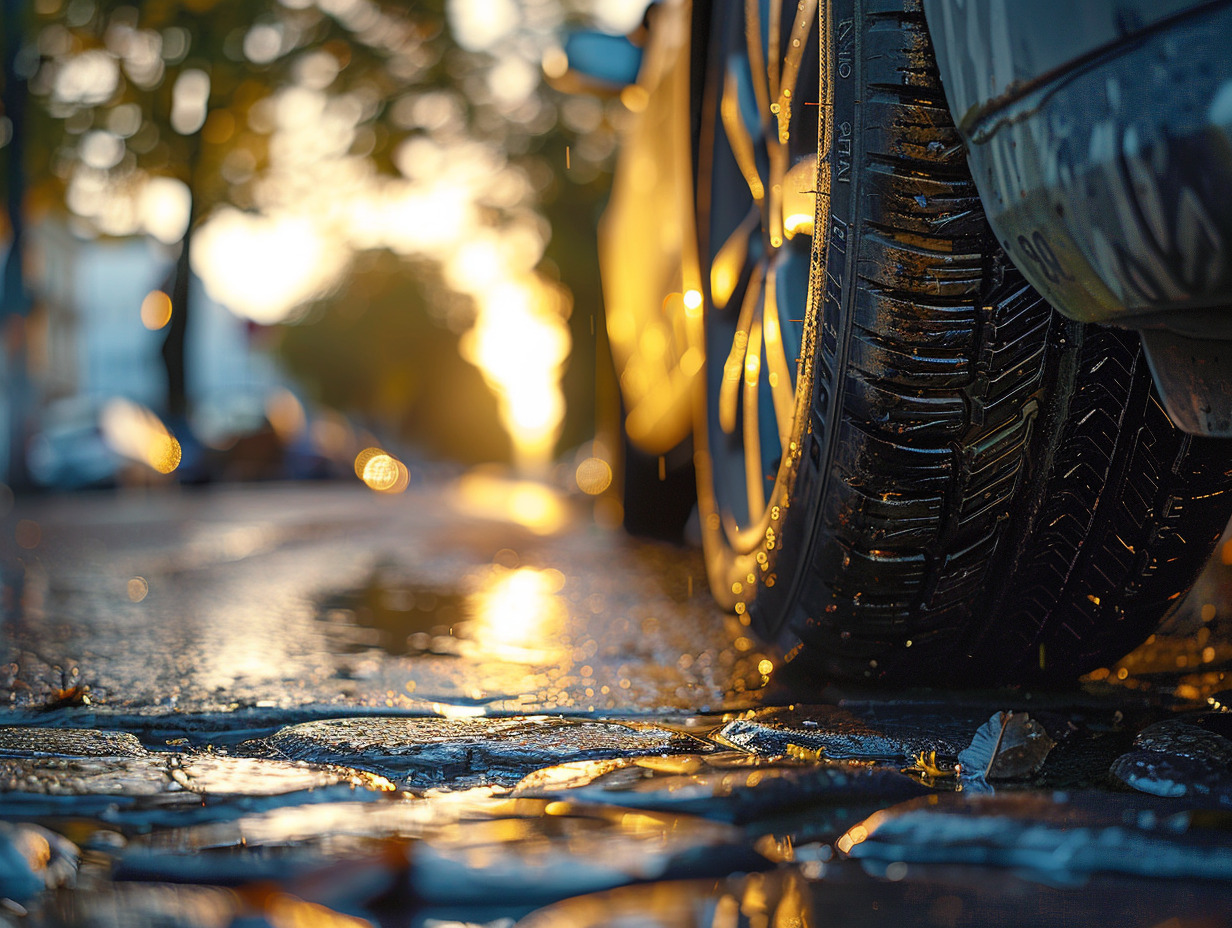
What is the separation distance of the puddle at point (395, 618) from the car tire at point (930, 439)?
3.09ft

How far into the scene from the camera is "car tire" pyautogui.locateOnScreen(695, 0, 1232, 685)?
1.42 meters

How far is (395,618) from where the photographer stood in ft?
9.53

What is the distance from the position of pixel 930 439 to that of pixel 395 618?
5.87ft

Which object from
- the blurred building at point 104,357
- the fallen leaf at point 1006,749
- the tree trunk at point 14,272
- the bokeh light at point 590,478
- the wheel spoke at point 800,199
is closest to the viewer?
the fallen leaf at point 1006,749

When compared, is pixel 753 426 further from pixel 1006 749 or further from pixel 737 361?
pixel 1006 749

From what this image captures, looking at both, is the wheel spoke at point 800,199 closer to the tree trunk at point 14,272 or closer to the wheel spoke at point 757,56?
the wheel spoke at point 757,56

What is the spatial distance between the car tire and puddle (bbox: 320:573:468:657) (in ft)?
3.09

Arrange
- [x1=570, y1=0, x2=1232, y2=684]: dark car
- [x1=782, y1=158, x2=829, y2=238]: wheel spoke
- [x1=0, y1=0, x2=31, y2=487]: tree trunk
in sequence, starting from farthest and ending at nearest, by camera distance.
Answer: [x1=0, y1=0, x2=31, y2=487]: tree trunk → [x1=782, y1=158, x2=829, y2=238]: wheel spoke → [x1=570, y1=0, x2=1232, y2=684]: dark car

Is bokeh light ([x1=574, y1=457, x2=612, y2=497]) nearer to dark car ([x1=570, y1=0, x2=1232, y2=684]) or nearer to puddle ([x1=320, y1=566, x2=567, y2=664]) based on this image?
puddle ([x1=320, y1=566, x2=567, y2=664])

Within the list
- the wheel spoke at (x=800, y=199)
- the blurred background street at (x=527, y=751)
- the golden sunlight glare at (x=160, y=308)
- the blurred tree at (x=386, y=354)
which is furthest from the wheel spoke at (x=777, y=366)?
the blurred tree at (x=386, y=354)

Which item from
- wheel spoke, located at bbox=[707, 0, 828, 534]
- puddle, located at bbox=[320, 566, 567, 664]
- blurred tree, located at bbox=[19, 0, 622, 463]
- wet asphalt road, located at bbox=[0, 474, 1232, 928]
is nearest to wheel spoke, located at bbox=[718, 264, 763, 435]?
wheel spoke, located at bbox=[707, 0, 828, 534]

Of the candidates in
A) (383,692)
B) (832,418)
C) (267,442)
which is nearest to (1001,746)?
(832,418)

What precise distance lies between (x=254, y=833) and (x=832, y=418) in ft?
2.86

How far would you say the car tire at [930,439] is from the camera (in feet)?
4.67
